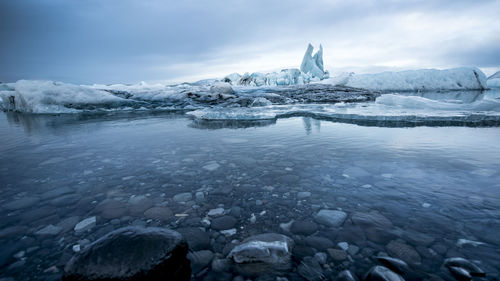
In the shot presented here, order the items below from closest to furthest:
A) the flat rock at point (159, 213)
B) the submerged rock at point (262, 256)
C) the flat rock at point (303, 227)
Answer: the submerged rock at point (262, 256) < the flat rock at point (303, 227) < the flat rock at point (159, 213)

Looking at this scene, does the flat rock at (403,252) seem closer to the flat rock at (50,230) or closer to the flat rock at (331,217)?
the flat rock at (331,217)

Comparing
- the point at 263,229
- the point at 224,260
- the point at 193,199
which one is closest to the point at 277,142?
the point at 193,199

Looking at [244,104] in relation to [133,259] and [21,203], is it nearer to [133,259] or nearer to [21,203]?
[21,203]

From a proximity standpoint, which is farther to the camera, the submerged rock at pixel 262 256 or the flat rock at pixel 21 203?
the flat rock at pixel 21 203

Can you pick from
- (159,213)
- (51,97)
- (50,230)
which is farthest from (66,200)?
(51,97)

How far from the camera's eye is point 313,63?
55562mm

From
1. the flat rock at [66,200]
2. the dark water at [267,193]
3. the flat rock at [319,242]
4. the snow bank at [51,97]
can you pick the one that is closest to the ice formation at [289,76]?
the snow bank at [51,97]

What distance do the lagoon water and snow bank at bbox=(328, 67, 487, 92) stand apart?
→ 34.9 meters

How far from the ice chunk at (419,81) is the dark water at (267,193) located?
35.7 metres

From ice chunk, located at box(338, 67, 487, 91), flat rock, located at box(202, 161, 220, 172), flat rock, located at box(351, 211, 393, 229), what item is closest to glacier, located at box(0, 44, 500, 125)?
flat rock, located at box(202, 161, 220, 172)

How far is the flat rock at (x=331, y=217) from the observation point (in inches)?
57.6

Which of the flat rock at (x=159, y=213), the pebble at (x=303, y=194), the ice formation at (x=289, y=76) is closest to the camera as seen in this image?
the flat rock at (x=159, y=213)

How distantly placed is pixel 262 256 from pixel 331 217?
0.62 meters

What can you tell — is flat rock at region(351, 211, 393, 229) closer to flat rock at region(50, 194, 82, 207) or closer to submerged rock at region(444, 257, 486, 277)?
submerged rock at region(444, 257, 486, 277)
